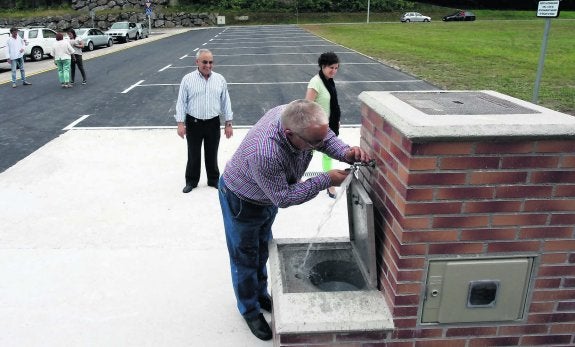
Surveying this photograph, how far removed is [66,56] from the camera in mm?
13164

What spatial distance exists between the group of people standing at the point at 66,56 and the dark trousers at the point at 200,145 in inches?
358

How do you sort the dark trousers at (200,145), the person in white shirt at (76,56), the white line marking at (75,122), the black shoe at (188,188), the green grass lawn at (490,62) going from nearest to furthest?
the dark trousers at (200,145) → the black shoe at (188,188) → the white line marking at (75,122) → the green grass lawn at (490,62) → the person in white shirt at (76,56)

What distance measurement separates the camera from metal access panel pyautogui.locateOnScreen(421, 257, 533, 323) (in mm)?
2389

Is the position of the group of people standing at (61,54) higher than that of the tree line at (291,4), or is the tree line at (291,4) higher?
the tree line at (291,4)

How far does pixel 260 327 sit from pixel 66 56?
40.3ft

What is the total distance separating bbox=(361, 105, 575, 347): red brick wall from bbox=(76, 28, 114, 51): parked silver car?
2672 centimetres

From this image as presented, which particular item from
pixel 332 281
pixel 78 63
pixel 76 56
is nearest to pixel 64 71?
pixel 78 63

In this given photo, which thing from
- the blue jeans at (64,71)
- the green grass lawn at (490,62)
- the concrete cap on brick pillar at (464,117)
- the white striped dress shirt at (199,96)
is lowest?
the green grass lawn at (490,62)

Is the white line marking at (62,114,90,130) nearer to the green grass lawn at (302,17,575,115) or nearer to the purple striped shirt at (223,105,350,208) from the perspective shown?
the purple striped shirt at (223,105,350,208)

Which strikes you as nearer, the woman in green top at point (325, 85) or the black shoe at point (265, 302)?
the black shoe at point (265, 302)

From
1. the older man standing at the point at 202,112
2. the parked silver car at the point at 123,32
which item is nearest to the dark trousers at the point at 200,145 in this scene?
the older man standing at the point at 202,112

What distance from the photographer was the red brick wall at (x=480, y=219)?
220 cm

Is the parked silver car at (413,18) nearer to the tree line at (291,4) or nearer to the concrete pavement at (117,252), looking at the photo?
the tree line at (291,4)

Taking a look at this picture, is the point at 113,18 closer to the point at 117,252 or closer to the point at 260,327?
the point at 117,252
